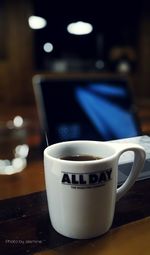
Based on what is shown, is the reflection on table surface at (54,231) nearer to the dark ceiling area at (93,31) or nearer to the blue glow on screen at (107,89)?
the blue glow on screen at (107,89)

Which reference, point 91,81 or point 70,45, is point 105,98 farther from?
point 70,45

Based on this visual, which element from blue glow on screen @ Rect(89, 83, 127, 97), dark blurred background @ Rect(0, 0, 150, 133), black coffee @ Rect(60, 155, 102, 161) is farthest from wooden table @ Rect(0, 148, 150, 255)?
dark blurred background @ Rect(0, 0, 150, 133)

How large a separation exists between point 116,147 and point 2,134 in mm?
2273

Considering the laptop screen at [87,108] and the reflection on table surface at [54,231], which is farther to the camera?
the laptop screen at [87,108]

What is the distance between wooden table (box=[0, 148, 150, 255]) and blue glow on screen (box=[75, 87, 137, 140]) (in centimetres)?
53

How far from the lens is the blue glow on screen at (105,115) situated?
3.94 feet

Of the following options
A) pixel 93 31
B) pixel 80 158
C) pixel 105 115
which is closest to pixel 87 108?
pixel 105 115

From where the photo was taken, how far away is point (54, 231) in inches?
20.3

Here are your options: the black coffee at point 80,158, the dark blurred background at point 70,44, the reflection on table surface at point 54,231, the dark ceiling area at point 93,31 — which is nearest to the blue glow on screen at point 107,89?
the reflection on table surface at point 54,231

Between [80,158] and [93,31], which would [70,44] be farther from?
[80,158]

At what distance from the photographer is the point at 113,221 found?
0.55 metres

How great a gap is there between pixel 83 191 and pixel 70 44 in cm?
560

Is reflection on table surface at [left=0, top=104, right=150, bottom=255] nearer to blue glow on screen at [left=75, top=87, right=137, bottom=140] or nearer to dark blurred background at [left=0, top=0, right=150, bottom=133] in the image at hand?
blue glow on screen at [left=75, top=87, right=137, bottom=140]

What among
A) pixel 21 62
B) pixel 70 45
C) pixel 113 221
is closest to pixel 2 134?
pixel 113 221
